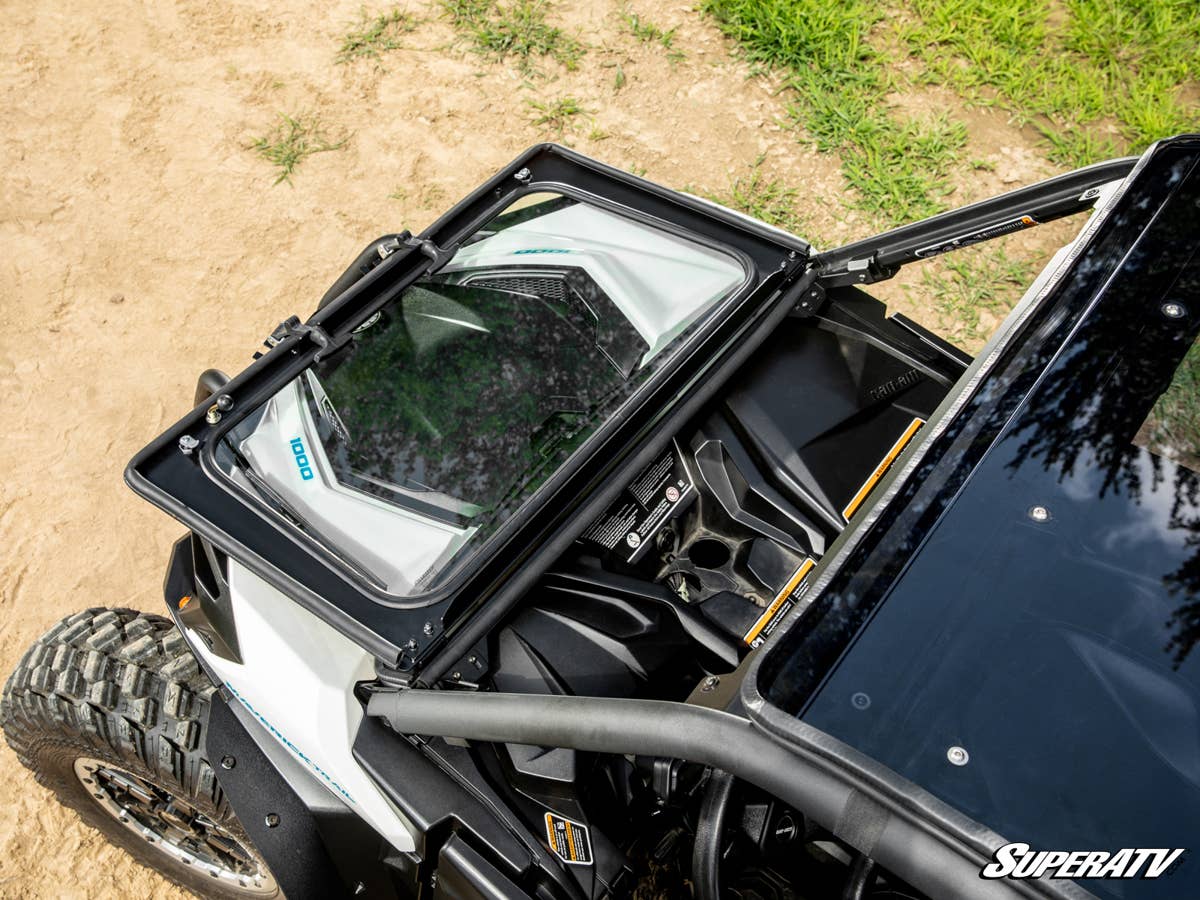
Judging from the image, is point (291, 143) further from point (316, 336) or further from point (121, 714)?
point (121, 714)

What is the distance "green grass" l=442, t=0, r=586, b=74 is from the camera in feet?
15.6

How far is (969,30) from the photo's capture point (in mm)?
4855

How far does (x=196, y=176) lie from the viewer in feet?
14.2

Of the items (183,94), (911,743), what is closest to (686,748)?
(911,743)

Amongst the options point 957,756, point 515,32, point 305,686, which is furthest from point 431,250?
point 515,32

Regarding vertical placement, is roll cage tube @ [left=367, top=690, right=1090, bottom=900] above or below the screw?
below

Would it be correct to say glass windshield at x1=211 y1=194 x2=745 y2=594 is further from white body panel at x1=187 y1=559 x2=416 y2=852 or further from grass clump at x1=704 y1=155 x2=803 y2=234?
grass clump at x1=704 y1=155 x2=803 y2=234

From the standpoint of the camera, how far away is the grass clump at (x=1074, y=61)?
4539mm

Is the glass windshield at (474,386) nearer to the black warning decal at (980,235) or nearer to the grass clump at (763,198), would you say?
the black warning decal at (980,235)

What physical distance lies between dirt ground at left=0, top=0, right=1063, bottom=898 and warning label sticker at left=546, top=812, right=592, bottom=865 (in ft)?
6.49

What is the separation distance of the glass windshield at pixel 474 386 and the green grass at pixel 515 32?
259cm

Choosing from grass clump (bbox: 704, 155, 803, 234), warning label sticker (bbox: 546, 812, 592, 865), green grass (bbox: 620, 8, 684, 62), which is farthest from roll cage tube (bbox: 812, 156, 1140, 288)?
green grass (bbox: 620, 8, 684, 62)

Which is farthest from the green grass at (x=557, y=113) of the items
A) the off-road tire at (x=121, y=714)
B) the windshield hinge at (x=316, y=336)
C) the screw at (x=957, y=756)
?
the screw at (x=957, y=756)

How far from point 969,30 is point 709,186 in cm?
172
